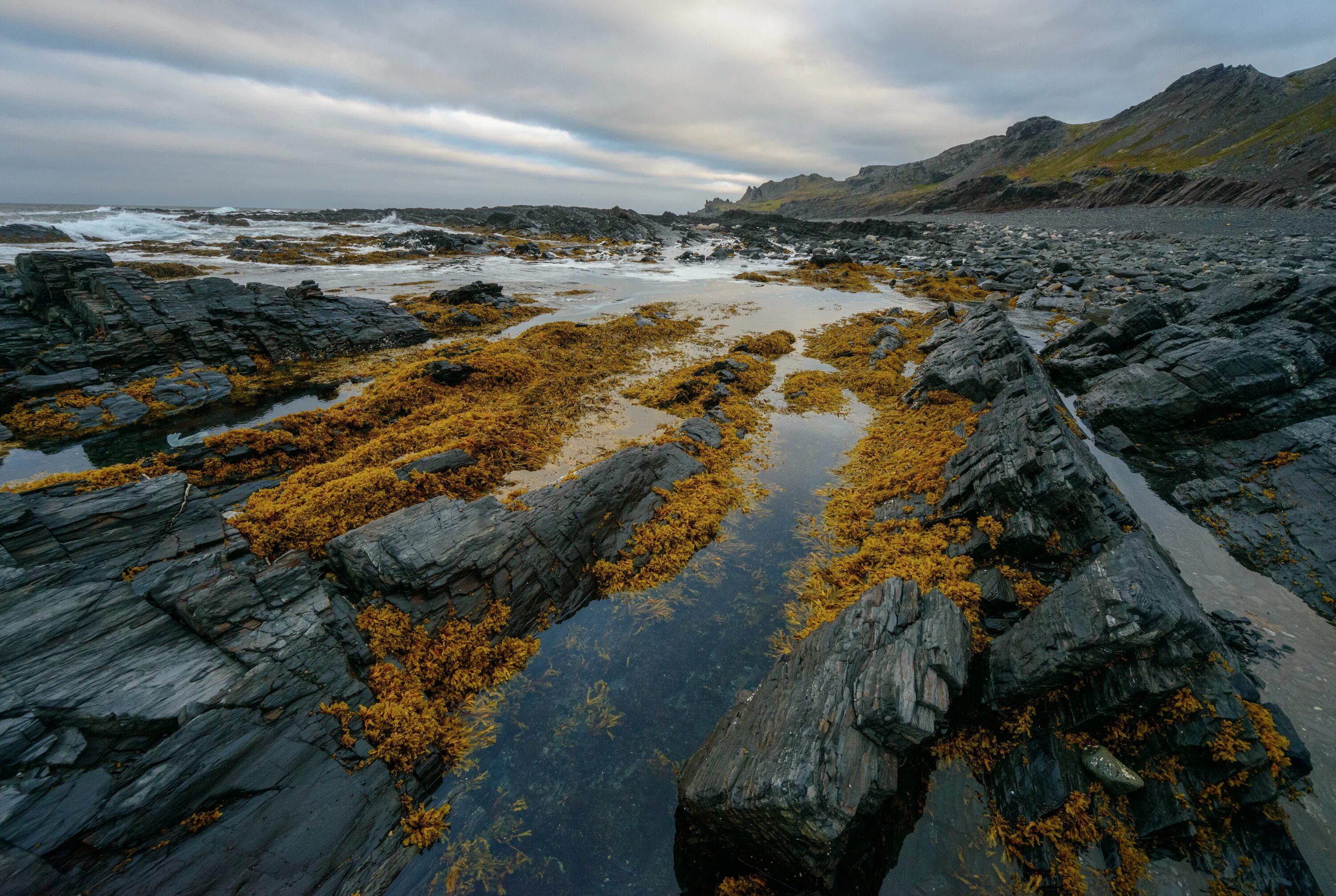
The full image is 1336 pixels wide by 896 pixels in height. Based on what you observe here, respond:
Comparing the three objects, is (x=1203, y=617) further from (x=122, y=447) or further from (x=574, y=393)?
(x=122, y=447)

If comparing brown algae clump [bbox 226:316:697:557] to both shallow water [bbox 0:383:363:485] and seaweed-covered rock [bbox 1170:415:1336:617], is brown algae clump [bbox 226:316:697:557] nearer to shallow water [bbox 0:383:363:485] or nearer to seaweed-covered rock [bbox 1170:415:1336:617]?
shallow water [bbox 0:383:363:485]

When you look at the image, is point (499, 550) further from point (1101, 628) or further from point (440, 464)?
point (1101, 628)

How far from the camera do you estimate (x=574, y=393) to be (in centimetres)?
2317

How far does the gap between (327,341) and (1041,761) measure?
3547 centimetres

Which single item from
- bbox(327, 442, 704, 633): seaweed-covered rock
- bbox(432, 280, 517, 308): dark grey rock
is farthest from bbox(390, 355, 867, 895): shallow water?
bbox(432, 280, 517, 308): dark grey rock

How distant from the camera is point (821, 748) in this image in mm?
6758

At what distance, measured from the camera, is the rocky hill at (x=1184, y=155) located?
78188mm

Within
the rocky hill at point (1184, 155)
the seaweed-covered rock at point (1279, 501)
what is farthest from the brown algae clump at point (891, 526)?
→ the rocky hill at point (1184, 155)

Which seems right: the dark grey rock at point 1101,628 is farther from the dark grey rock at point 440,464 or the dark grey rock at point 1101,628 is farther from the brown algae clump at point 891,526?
the dark grey rock at point 440,464

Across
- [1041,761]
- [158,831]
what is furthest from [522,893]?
[1041,761]

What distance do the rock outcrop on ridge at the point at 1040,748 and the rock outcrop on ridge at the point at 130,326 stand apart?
2903 cm

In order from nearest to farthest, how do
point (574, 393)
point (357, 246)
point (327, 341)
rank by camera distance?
point (574, 393), point (327, 341), point (357, 246)

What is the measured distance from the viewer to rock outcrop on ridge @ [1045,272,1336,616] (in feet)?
37.5

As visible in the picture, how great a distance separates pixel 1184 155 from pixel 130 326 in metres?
198
